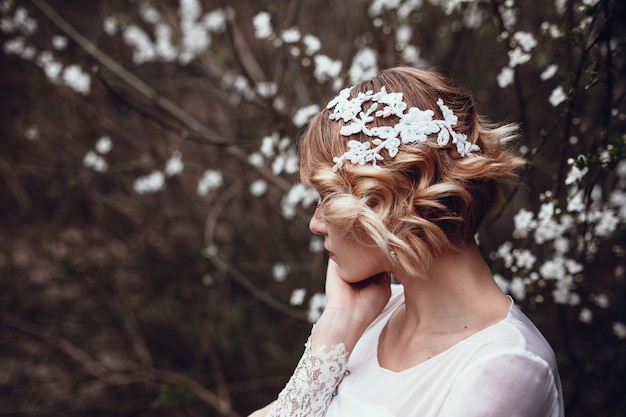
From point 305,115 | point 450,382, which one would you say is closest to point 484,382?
point 450,382

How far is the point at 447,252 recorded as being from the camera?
55.4 inches

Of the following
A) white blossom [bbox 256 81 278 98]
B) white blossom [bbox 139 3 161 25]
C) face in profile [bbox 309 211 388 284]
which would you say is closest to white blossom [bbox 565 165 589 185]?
face in profile [bbox 309 211 388 284]

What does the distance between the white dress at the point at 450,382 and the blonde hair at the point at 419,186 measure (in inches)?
9.7

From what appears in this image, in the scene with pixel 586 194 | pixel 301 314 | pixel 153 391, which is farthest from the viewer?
pixel 153 391

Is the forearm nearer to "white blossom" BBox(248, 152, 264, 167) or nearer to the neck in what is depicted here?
the neck

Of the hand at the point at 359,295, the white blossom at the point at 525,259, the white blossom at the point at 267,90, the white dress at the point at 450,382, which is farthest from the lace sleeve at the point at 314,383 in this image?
the white blossom at the point at 267,90

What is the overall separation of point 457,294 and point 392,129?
460mm

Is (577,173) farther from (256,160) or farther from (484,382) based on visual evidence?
(256,160)

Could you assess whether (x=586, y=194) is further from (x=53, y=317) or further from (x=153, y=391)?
(x=53, y=317)

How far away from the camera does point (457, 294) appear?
1387mm

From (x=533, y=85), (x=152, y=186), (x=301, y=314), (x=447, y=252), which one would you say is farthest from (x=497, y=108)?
(x=447, y=252)

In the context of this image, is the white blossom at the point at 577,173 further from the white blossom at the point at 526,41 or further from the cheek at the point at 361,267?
the cheek at the point at 361,267

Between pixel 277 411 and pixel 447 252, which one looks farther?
pixel 277 411

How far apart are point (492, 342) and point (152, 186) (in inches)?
98.1
